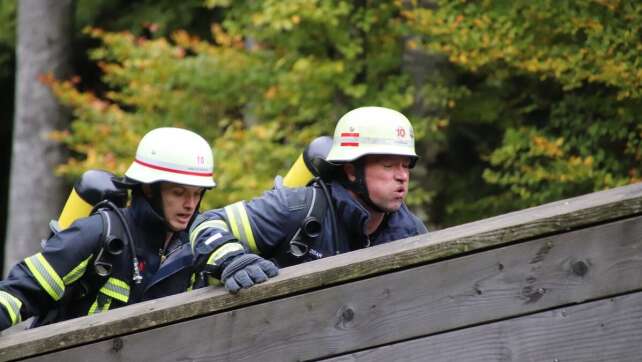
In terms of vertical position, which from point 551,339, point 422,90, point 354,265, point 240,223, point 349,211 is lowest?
point 551,339

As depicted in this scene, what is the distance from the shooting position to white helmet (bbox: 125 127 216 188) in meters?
4.62

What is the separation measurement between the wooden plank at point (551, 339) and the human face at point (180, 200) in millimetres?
1791

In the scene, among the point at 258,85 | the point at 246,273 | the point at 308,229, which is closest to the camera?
the point at 246,273

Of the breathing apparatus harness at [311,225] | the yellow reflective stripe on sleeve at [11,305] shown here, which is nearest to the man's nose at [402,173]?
the breathing apparatus harness at [311,225]

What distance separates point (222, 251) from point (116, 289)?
860 mm

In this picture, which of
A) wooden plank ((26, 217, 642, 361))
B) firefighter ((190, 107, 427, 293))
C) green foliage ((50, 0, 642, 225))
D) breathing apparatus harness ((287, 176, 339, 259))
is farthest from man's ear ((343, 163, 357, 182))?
green foliage ((50, 0, 642, 225))

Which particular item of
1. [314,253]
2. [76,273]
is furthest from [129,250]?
[314,253]

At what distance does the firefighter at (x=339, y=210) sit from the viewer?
12.7 feet

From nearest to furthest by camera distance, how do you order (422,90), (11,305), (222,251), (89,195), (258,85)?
(222,251) < (11,305) < (89,195) < (422,90) < (258,85)

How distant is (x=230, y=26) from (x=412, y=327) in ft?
21.8

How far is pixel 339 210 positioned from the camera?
163 inches

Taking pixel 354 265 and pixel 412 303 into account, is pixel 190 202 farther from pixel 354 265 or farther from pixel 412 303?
pixel 412 303

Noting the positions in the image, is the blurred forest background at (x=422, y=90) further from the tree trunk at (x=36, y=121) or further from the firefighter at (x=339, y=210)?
the tree trunk at (x=36, y=121)

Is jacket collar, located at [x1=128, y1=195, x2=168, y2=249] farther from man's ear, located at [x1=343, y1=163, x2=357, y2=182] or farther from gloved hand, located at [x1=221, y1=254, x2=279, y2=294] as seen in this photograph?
gloved hand, located at [x1=221, y1=254, x2=279, y2=294]
